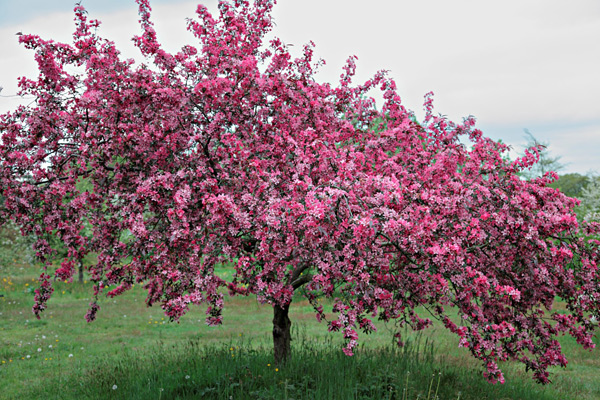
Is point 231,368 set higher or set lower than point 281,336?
lower

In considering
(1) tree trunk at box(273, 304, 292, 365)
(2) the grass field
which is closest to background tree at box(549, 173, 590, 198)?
(2) the grass field

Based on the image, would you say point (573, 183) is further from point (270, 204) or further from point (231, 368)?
point (270, 204)

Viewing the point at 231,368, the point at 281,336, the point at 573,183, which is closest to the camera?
the point at 231,368

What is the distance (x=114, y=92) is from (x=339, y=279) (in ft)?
13.2

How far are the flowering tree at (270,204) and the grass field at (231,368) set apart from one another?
1022 mm

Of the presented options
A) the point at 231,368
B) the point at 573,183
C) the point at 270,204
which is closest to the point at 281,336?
the point at 231,368

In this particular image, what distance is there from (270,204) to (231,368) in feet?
12.0

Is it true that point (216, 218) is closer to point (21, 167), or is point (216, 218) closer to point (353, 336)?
point (353, 336)

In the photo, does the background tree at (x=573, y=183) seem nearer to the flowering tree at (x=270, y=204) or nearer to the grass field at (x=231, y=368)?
the grass field at (x=231, y=368)

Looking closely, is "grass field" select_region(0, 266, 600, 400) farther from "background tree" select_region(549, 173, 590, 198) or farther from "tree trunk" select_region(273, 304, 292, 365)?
"background tree" select_region(549, 173, 590, 198)

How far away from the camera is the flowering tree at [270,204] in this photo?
5.44 m

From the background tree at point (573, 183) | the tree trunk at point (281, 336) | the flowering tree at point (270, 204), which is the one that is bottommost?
the tree trunk at point (281, 336)

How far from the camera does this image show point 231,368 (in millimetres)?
7762

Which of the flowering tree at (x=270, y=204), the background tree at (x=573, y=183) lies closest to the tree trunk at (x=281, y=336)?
the flowering tree at (x=270, y=204)
